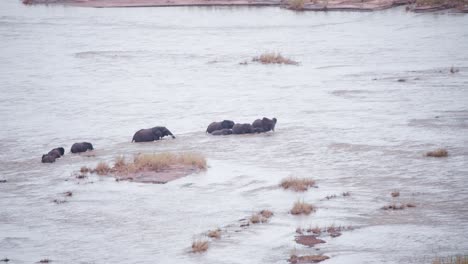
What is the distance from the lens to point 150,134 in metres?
20.9

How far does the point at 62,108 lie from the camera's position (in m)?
27.1

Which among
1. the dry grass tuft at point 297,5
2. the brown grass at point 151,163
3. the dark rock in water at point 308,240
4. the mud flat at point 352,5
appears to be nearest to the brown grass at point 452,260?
the dark rock in water at point 308,240

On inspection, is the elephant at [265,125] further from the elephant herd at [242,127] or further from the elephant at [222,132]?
the elephant at [222,132]

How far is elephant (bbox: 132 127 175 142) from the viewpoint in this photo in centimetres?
2089

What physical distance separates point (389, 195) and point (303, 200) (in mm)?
1344

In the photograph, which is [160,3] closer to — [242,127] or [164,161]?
[242,127]

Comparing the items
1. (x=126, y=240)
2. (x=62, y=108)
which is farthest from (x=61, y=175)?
(x=62, y=108)

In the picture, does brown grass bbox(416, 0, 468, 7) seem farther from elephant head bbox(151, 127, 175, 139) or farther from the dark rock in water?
the dark rock in water

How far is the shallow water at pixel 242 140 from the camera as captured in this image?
13523 mm

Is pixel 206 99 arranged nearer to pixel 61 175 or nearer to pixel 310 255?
pixel 61 175

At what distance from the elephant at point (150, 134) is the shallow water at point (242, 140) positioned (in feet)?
0.96

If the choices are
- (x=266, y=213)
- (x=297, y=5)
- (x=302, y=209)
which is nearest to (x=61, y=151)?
(x=266, y=213)

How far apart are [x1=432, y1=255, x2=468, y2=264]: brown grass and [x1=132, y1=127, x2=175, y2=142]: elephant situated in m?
9.88

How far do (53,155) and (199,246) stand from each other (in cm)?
718
